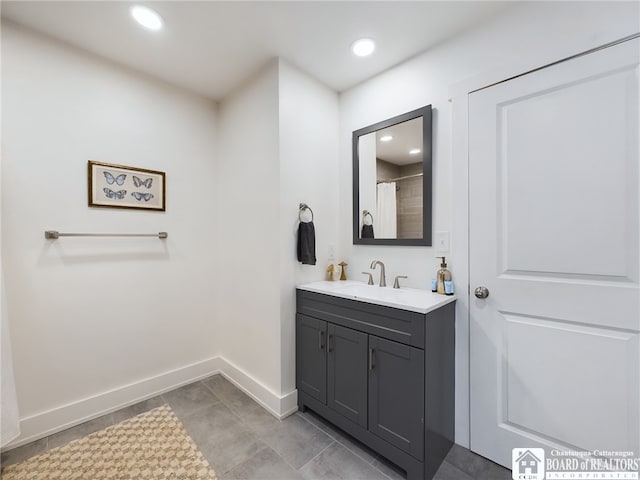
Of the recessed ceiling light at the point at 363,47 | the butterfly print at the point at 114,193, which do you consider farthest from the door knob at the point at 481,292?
the butterfly print at the point at 114,193

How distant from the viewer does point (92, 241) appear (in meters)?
1.93

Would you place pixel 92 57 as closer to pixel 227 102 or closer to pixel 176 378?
pixel 227 102

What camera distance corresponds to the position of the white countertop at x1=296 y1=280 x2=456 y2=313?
1.45 metres

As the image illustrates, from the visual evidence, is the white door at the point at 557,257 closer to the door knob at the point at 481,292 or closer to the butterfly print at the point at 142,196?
the door knob at the point at 481,292

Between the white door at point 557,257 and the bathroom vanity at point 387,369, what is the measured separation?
0.26 m

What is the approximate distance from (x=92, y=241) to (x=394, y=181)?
83.7 inches

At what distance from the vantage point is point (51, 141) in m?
1.78

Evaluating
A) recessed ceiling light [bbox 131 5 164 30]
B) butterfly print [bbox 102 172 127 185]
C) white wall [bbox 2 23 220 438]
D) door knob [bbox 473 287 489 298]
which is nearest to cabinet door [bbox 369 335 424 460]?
door knob [bbox 473 287 489 298]

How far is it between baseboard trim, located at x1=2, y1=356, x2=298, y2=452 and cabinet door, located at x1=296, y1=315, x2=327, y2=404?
0.18 meters

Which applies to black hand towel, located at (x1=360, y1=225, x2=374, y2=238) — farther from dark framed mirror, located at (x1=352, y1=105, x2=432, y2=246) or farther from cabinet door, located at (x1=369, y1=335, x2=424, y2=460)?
cabinet door, located at (x1=369, y1=335, x2=424, y2=460)

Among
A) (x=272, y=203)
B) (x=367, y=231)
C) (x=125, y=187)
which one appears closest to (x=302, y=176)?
(x=272, y=203)

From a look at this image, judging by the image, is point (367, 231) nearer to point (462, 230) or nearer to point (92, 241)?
point (462, 230)

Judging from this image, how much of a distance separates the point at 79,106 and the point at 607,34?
9.70 feet

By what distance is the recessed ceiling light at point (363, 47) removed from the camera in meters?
1.79
